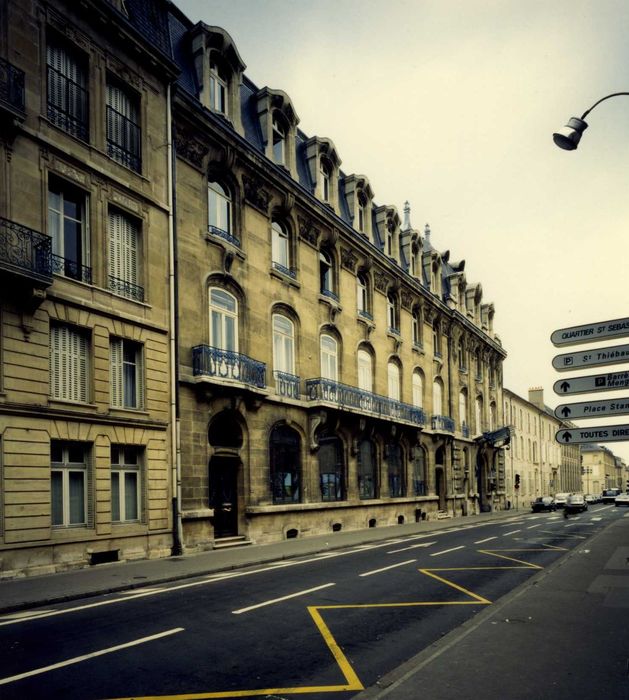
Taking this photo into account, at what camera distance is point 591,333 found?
908 cm

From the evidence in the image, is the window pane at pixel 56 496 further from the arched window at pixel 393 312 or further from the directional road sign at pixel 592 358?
the arched window at pixel 393 312

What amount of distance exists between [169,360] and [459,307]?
33716mm

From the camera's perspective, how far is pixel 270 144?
2645 cm

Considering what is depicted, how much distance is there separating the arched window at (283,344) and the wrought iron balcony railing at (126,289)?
7767 millimetres

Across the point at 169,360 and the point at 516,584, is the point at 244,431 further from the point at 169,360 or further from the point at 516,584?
the point at 516,584

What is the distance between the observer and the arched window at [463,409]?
47.7 m

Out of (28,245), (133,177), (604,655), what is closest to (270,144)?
(133,177)

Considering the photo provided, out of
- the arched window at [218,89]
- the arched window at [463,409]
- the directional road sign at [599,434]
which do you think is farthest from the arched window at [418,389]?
the directional road sign at [599,434]

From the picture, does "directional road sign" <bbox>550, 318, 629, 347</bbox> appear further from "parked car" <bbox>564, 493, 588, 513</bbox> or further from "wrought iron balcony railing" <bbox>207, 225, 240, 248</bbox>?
"parked car" <bbox>564, 493, 588, 513</bbox>

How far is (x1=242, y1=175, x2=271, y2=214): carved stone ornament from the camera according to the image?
987 inches

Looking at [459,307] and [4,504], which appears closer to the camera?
[4,504]

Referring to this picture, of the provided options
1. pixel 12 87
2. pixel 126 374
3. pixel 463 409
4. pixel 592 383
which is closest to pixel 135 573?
pixel 126 374

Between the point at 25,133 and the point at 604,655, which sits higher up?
the point at 25,133

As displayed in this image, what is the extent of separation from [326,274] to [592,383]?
73.7 feet
